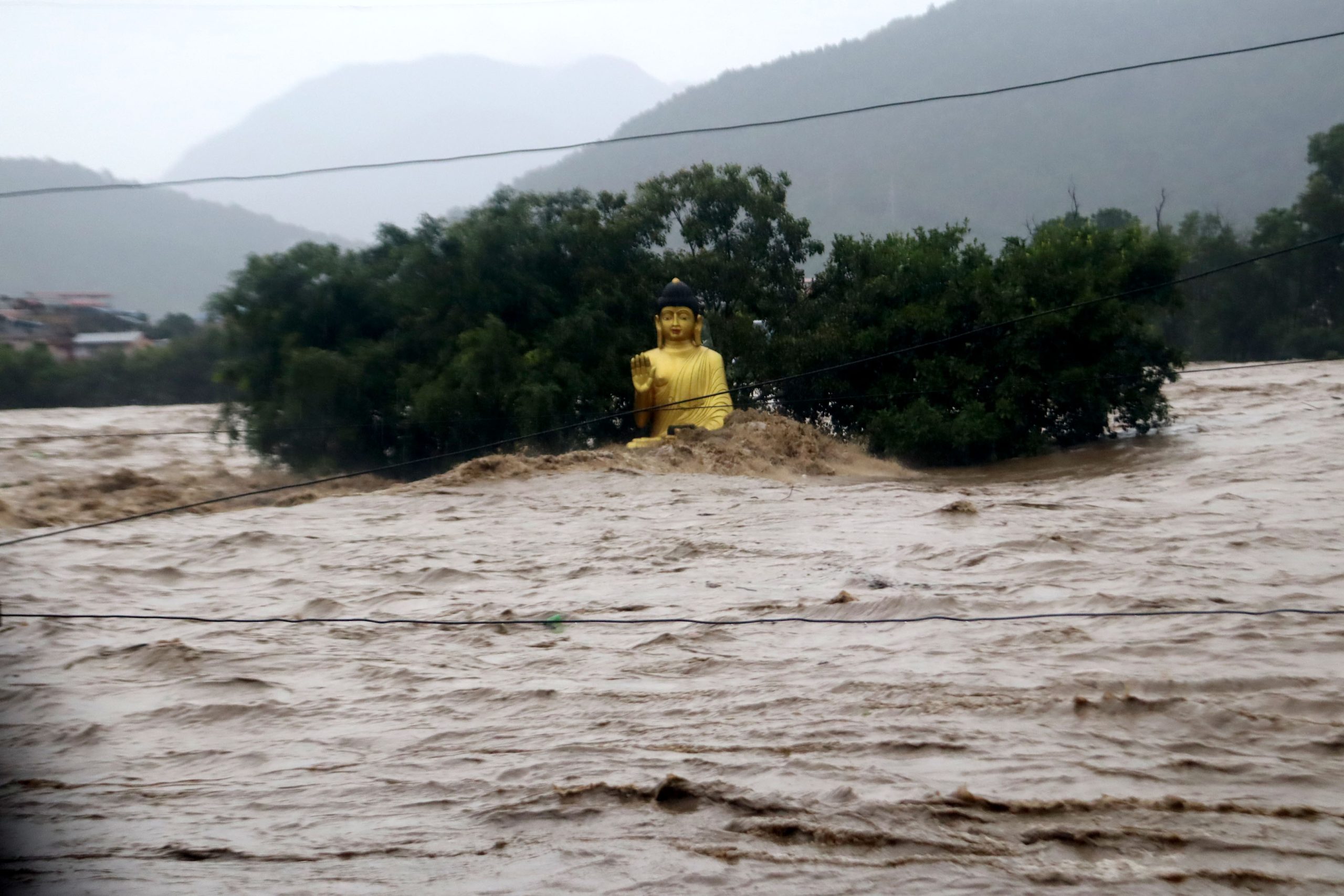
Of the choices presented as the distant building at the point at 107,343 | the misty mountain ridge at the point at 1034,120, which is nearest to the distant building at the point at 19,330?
the distant building at the point at 107,343

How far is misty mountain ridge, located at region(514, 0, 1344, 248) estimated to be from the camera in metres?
77.0

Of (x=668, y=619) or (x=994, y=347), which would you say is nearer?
(x=668, y=619)

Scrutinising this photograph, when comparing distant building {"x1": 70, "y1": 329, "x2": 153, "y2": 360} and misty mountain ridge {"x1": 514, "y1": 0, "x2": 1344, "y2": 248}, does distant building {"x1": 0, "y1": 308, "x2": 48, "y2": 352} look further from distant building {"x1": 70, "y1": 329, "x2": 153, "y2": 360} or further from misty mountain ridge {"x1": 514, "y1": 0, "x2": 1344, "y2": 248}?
misty mountain ridge {"x1": 514, "y1": 0, "x2": 1344, "y2": 248}

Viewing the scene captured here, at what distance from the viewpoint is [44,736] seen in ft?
17.4

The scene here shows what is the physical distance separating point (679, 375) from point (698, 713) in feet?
31.3

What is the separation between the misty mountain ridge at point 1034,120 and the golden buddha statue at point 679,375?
43331mm

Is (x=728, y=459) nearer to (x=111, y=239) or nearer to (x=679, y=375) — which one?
(x=679, y=375)

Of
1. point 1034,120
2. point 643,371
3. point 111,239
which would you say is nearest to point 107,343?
point 111,239

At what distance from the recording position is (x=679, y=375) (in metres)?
14.5

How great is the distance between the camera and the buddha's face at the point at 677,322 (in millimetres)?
14570

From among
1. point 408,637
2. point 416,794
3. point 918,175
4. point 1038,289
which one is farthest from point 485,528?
point 918,175

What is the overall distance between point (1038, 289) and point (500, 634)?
36.6ft

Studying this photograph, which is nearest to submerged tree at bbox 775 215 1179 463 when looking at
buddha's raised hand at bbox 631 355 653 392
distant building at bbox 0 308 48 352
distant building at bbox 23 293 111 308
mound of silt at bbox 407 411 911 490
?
mound of silt at bbox 407 411 911 490

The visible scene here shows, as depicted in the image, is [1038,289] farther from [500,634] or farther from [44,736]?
[44,736]
